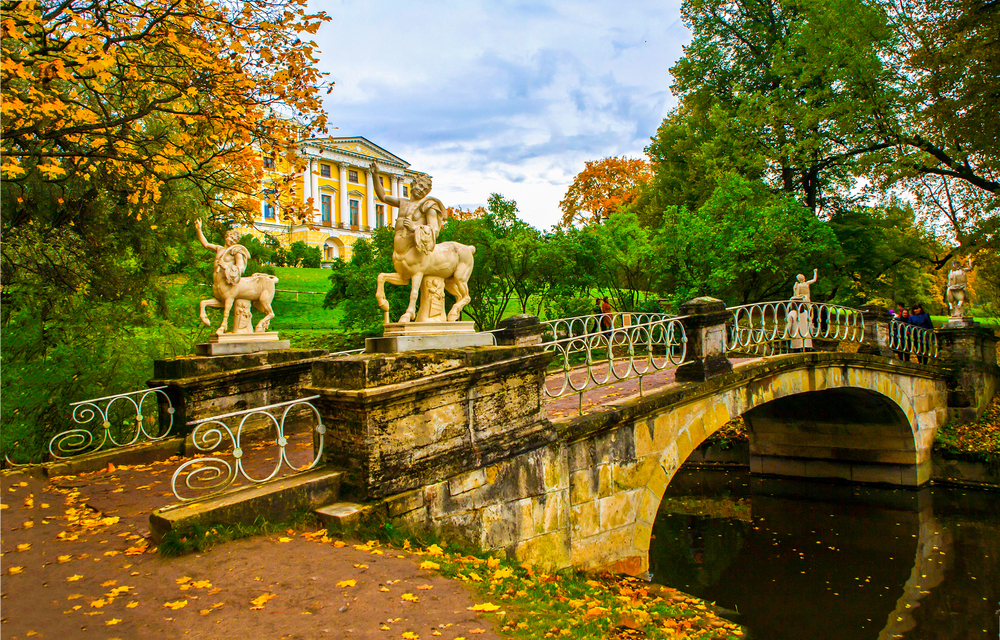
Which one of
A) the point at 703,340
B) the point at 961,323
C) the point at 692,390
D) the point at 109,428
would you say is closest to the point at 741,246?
the point at 961,323

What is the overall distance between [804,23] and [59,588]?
81.4 feet

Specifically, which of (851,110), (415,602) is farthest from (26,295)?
(851,110)

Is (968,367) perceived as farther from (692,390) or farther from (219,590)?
(219,590)

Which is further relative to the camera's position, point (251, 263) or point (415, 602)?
point (251, 263)

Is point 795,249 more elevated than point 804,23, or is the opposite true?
point 804,23

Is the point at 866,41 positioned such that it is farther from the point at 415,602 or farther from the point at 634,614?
the point at 415,602

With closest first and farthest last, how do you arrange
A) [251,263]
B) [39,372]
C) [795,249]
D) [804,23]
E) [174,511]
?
[174,511] < [39,372] < [795,249] < [804,23] < [251,263]

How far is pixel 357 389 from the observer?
16.0 feet

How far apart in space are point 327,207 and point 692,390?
172 feet

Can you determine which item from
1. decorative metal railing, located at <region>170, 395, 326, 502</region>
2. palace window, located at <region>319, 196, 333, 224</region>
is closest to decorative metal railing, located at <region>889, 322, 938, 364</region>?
decorative metal railing, located at <region>170, 395, 326, 502</region>

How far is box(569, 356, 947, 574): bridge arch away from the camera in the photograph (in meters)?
6.93

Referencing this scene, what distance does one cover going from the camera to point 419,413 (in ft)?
17.1

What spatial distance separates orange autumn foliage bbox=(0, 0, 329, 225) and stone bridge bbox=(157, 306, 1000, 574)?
2.78 metres

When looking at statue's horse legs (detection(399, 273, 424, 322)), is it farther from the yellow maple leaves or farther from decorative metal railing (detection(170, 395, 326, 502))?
the yellow maple leaves
